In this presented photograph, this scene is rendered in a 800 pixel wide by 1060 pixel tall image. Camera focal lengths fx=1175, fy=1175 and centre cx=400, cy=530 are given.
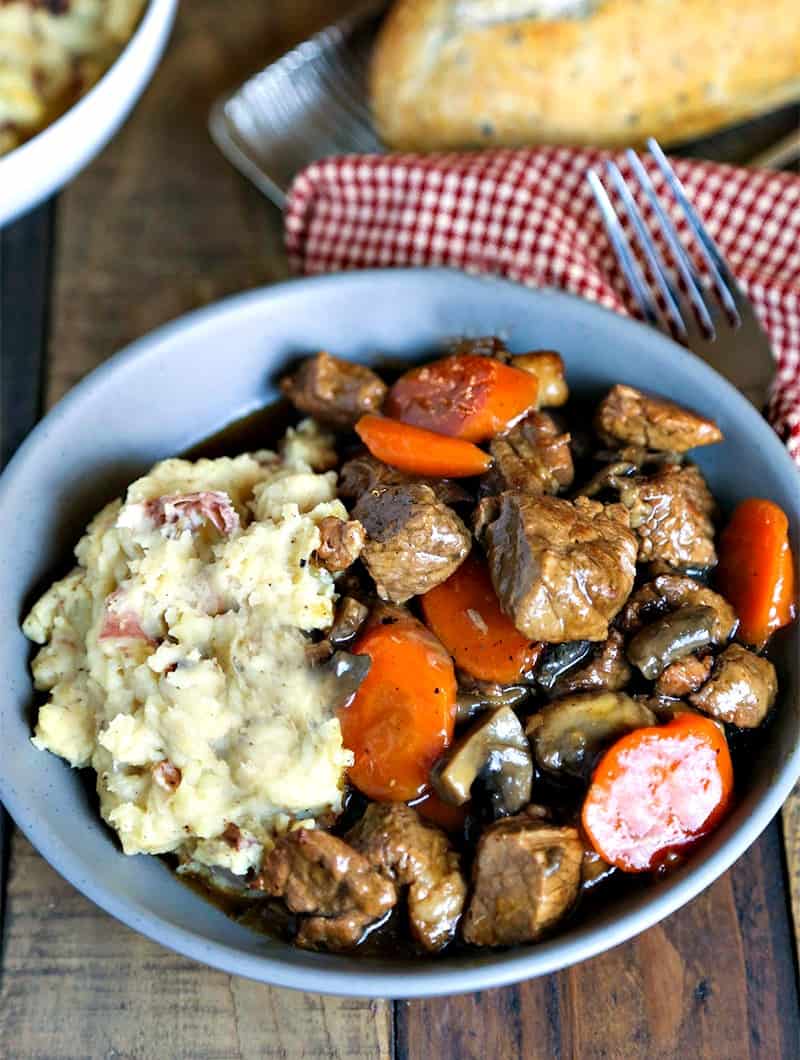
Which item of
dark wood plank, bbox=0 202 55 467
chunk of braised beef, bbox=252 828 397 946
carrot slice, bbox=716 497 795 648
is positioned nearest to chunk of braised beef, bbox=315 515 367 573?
chunk of braised beef, bbox=252 828 397 946

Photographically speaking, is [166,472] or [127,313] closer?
[166,472]

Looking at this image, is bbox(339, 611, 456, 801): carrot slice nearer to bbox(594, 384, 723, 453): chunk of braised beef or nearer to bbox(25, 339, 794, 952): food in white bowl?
bbox(25, 339, 794, 952): food in white bowl

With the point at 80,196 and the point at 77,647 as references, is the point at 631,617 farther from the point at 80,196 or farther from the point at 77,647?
the point at 80,196

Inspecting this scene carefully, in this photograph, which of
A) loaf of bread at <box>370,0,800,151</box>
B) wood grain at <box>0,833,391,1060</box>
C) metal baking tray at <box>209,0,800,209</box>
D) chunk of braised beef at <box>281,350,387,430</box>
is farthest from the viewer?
metal baking tray at <box>209,0,800,209</box>

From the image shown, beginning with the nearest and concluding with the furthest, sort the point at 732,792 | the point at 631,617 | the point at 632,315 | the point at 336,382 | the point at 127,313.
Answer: the point at 732,792, the point at 631,617, the point at 336,382, the point at 632,315, the point at 127,313

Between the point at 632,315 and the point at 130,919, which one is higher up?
the point at 632,315

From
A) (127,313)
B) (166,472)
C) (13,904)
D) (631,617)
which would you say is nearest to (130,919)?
(13,904)

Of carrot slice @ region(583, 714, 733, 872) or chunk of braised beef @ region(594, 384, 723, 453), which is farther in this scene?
chunk of braised beef @ region(594, 384, 723, 453)

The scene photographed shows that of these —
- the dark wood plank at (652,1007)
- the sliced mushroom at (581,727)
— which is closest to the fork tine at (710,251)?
the sliced mushroom at (581,727)

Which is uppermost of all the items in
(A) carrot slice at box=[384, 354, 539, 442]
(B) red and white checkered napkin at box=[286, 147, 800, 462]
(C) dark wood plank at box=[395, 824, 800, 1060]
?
(B) red and white checkered napkin at box=[286, 147, 800, 462]
